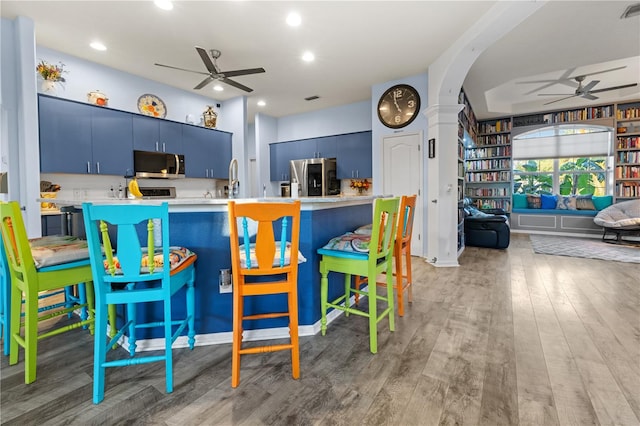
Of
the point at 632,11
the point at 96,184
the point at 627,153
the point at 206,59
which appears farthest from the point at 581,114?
the point at 96,184

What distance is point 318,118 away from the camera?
6.50 m

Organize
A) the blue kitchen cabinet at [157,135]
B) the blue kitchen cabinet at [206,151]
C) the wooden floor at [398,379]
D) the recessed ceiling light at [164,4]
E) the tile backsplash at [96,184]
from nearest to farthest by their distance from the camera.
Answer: the wooden floor at [398,379], the recessed ceiling light at [164,4], the tile backsplash at [96,184], the blue kitchen cabinet at [157,135], the blue kitchen cabinet at [206,151]

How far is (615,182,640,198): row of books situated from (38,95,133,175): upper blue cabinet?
9.25 m

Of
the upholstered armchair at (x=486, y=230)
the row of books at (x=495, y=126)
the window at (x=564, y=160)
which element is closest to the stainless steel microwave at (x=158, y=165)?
the upholstered armchair at (x=486, y=230)

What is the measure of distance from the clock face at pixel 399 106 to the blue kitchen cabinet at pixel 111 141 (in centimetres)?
378

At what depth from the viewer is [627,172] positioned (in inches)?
247

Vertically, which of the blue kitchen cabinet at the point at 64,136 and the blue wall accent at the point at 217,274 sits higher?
the blue kitchen cabinet at the point at 64,136

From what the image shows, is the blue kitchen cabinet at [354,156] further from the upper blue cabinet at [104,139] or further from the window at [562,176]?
the window at [562,176]

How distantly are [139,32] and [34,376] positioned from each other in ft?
10.9

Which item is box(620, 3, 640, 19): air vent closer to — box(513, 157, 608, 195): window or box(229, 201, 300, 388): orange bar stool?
box(229, 201, 300, 388): orange bar stool

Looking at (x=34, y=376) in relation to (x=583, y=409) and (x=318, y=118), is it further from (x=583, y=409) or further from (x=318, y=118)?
(x=318, y=118)

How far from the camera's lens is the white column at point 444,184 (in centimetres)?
404

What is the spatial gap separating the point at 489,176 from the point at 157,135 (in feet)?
24.3

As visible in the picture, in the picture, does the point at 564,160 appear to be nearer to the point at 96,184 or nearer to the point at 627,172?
the point at 627,172
